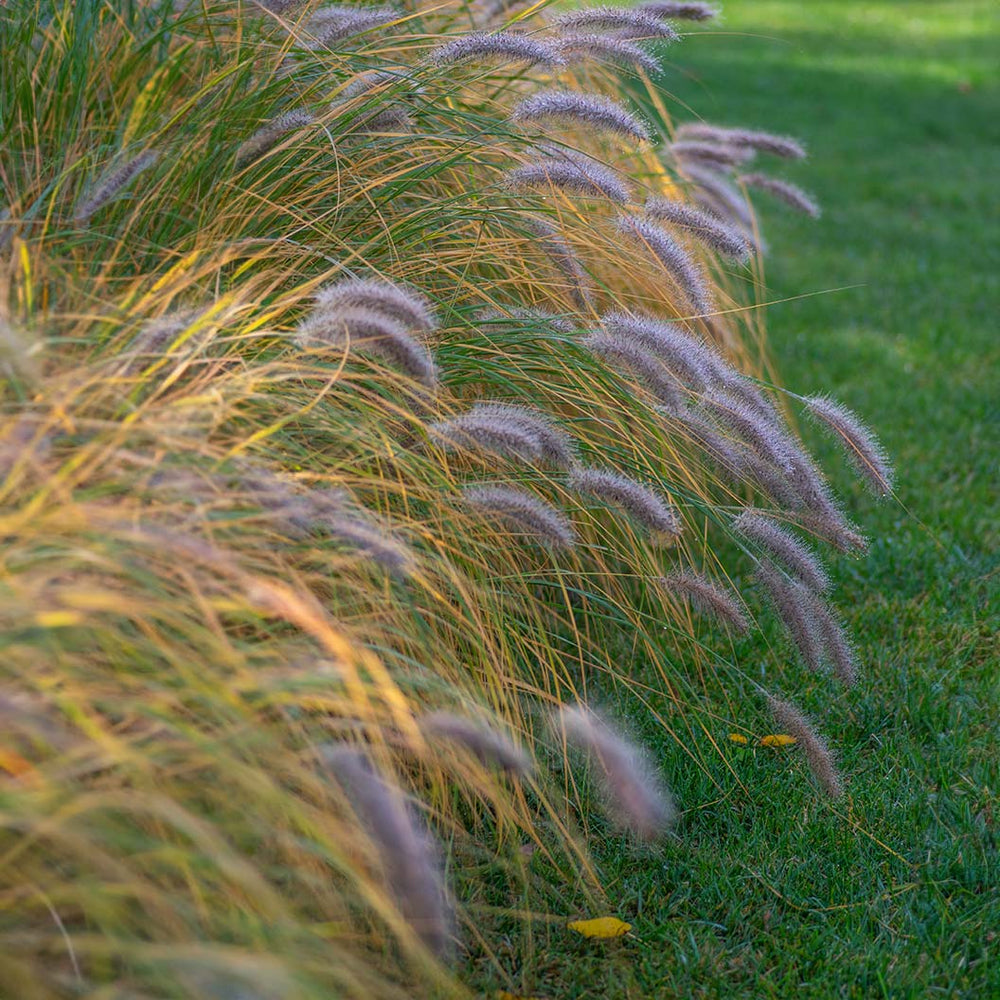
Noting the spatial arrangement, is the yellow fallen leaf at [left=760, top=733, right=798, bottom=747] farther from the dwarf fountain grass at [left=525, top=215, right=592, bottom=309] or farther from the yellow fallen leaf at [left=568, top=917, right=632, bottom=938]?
the dwarf fountain grass at [left=525, top=215, right=592, bottom=309]

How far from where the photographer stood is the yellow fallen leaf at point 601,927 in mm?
2445

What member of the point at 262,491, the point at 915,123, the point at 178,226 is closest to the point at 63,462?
the point at 262,491

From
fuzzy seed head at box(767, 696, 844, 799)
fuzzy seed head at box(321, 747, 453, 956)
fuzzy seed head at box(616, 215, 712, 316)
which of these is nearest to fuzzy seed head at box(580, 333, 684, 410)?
fuzzy seed head at box(616, 215, 712, 316)

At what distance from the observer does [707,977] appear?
7.84 feet

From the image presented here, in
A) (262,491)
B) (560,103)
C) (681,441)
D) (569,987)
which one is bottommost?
(569,987)

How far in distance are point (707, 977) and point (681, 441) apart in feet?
4.81

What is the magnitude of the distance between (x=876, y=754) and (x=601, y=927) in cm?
94

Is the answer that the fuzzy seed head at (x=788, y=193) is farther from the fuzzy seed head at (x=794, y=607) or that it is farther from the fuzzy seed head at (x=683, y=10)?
the fuzzy seed head at (x=794, y=607)

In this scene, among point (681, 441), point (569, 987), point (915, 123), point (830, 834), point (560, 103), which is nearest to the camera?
point (569, 987)

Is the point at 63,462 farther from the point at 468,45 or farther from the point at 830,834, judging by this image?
the point at 830,834

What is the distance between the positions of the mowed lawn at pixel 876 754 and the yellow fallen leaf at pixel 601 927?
0.03 m

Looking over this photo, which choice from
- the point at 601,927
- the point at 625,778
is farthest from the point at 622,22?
the point at 601,927

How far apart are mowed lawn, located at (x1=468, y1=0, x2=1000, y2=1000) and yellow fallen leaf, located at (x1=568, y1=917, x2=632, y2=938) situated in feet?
0.09

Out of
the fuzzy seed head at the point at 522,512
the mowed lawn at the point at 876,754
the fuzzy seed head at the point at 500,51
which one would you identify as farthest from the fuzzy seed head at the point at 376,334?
the mowed lawn at the point at 876,754
